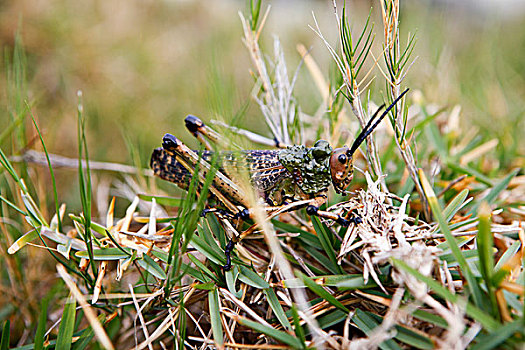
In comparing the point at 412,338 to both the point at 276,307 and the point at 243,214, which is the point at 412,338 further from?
the point at 243,214

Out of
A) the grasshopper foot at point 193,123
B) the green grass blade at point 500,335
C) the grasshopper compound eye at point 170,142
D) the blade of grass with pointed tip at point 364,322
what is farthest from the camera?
the grasshopper foot at point 193,123

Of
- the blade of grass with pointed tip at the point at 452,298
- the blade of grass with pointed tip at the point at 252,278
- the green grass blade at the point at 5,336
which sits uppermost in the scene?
the blade of grass with pointed tip at the point at 452,298

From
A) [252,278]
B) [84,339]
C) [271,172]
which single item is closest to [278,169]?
[271,172]

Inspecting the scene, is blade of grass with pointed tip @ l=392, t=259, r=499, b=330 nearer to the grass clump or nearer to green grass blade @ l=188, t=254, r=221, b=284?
the grass clump

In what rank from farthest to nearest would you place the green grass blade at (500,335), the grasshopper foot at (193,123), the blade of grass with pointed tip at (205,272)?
the grasshopper foot at (193,123) < the blade of grass with pointed tip at (205,272) < the green grass blade at (500,335)

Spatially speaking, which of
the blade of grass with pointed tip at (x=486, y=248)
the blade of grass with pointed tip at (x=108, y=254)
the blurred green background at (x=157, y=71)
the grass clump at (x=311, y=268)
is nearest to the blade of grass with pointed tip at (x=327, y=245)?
the grass clump at (x=311, y=268)

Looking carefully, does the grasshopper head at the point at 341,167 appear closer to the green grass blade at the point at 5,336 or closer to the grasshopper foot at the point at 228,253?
the grasshopper foot at the point at 228,253

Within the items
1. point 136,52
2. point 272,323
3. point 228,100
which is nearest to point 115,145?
point 136,52
